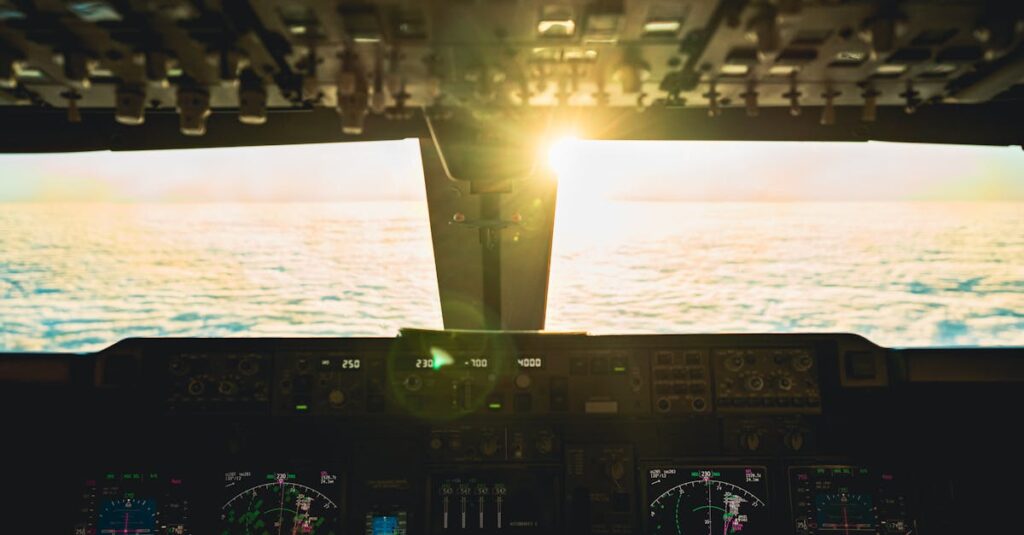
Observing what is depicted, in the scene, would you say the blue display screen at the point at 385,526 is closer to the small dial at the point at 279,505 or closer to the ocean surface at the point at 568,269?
the small dial at the point at 279,505

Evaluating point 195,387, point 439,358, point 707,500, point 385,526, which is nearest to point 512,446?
point 439,358

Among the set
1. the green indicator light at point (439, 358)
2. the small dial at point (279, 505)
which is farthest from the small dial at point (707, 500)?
the small dial at point (279, 505)

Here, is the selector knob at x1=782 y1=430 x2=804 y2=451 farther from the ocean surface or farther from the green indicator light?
the green indicator light

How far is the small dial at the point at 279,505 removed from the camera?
2.13 m

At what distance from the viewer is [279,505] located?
215 centimetres

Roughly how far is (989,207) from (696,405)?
6.63 feet

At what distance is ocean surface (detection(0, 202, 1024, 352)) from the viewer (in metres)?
3.08

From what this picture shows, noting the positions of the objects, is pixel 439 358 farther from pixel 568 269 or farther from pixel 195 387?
pixel 568 269

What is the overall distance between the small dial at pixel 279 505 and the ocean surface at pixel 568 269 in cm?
103

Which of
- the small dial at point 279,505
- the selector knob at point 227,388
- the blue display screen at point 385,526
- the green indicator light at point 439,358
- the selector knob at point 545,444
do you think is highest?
the green indicator light at point 439,358

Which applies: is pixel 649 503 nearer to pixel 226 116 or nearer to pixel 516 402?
pixel 516 402

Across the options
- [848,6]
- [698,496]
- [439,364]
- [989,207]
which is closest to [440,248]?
[439,364]

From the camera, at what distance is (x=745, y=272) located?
3297mm

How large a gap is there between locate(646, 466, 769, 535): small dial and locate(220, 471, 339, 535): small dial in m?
1.09
